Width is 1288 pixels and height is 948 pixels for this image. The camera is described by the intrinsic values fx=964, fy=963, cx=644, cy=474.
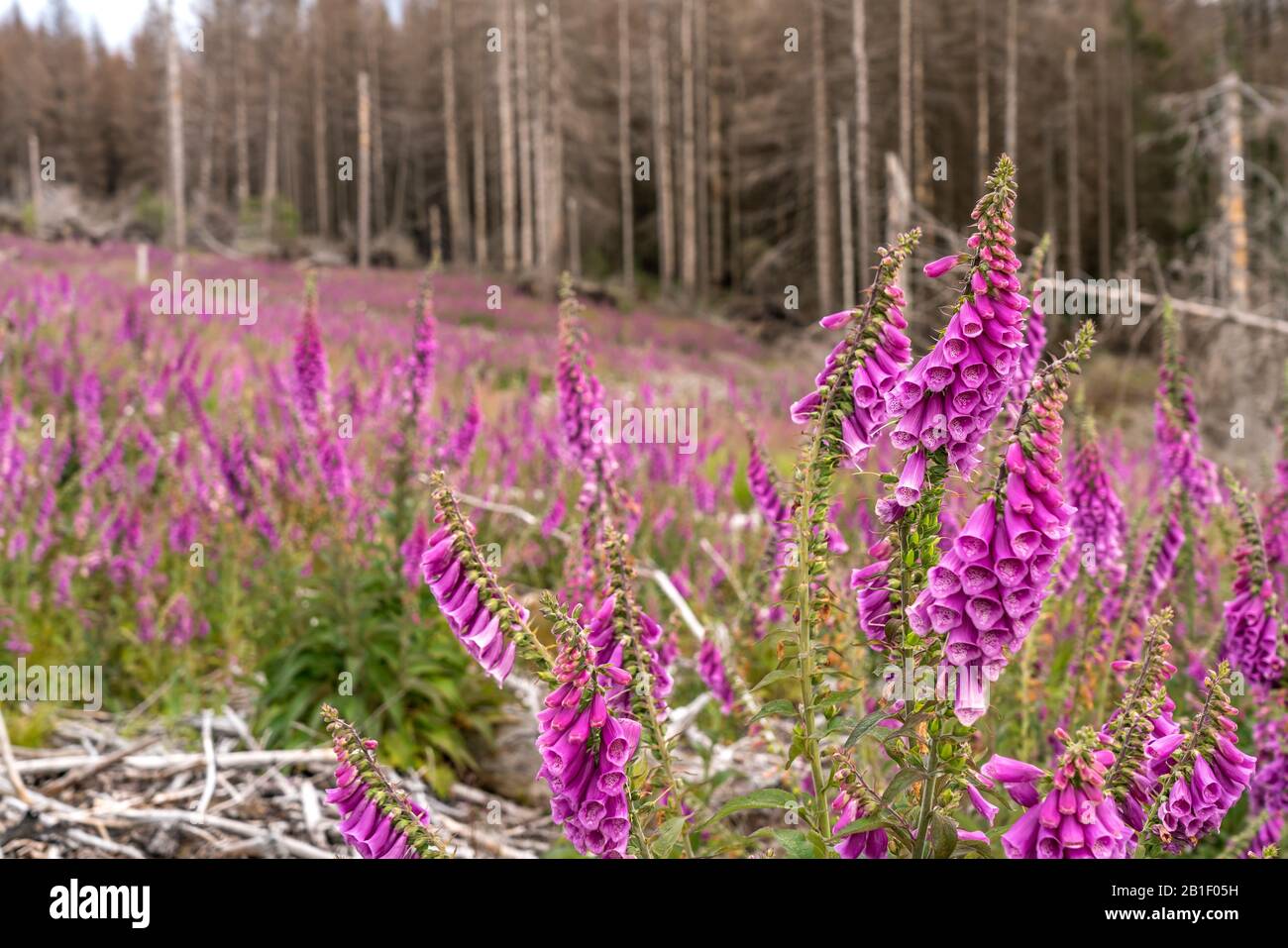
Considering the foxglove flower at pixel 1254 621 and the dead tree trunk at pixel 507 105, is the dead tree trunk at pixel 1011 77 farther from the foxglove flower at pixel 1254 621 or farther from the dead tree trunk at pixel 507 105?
the foxglove flower at pixel 1254 621

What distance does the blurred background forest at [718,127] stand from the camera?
1112 inches

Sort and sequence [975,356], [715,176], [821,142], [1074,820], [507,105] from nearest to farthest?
[1074,820] < [975,356] < [821,142] < [507,105] < [715,176]

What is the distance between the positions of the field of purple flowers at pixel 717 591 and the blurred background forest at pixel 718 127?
1202 cm

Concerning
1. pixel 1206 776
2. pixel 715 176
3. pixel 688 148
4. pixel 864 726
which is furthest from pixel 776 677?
pixel 715 176

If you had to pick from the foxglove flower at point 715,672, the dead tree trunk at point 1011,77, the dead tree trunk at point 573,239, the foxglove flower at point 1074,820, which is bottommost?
the foxglove flower at point 715,672

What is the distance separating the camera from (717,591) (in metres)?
6.04

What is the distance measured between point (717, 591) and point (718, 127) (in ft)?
126

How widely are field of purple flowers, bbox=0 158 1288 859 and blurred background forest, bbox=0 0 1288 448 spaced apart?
12023 millimetres

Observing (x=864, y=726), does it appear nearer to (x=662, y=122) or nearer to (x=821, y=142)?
(x=821, y=142)

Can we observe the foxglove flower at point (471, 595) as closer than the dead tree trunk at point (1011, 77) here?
Yes

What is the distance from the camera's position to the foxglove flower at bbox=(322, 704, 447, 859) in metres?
1.41

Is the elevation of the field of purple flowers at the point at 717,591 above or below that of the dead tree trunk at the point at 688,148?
below

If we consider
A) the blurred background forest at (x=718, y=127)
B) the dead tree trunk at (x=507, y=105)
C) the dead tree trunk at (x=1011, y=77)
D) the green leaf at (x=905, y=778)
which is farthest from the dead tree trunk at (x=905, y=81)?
the green leaf at (x=905, y=778)
